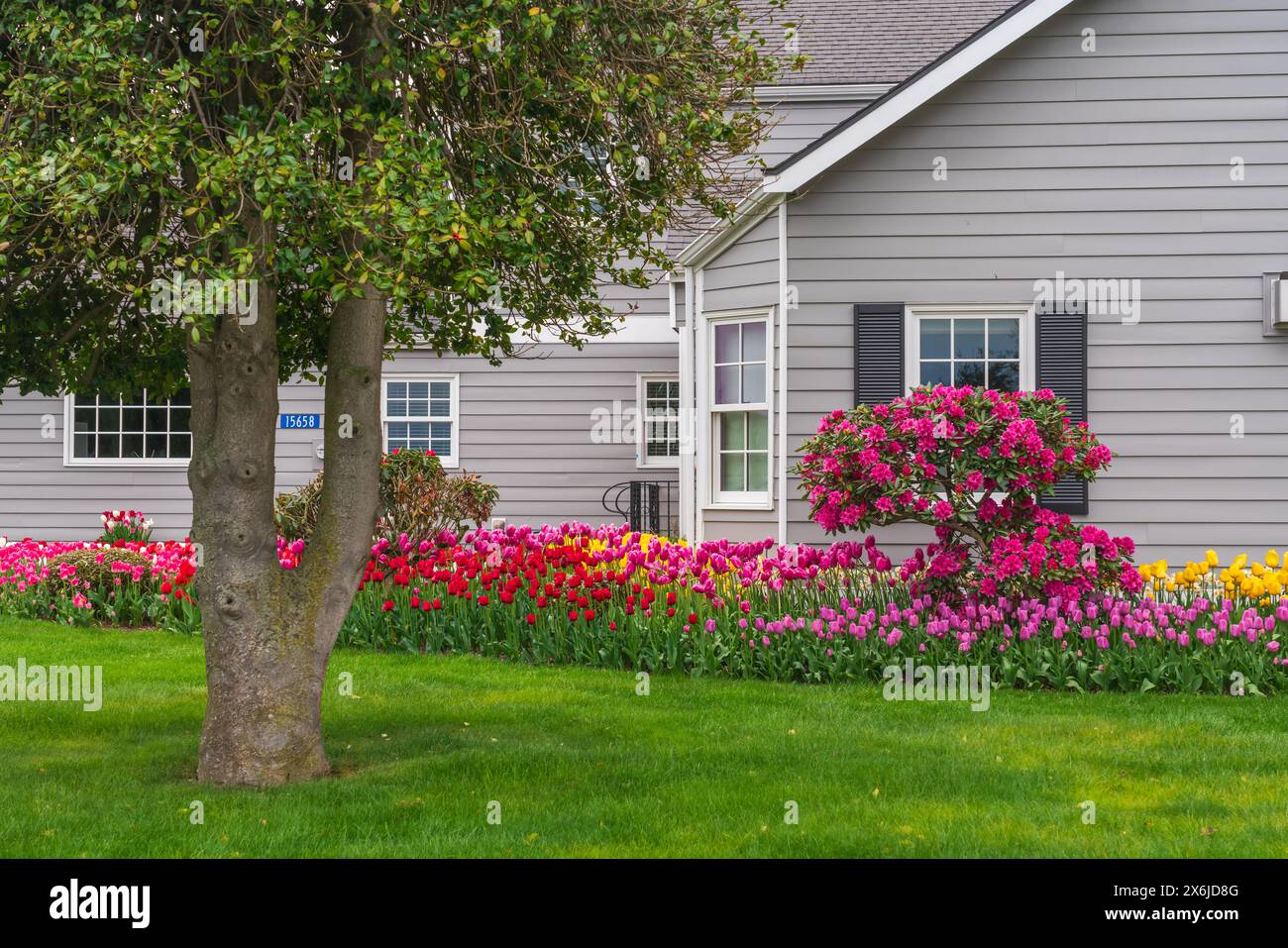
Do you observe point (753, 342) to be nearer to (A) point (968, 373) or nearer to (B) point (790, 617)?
(A) point (968, 373)

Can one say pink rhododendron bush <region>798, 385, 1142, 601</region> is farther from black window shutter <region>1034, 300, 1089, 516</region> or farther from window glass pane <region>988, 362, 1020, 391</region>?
window glass pane <region>988, 362, 1020, 391</region>

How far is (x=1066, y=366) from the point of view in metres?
10.9

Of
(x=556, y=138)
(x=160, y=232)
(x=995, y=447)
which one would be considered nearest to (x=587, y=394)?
→ (x=995, y=447)

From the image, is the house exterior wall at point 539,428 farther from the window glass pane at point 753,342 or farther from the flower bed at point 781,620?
the flower bed at point 781,620

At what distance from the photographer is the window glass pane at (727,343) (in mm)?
11930

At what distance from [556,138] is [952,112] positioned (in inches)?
213

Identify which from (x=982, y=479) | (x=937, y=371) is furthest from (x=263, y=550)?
(x=937, y=371)

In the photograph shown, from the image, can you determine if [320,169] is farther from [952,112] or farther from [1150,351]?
[1150,351]

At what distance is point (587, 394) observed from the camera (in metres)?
17.2

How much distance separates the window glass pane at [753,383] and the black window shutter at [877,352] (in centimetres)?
95

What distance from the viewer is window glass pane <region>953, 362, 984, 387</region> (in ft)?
36.3

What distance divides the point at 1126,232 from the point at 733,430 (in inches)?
145
